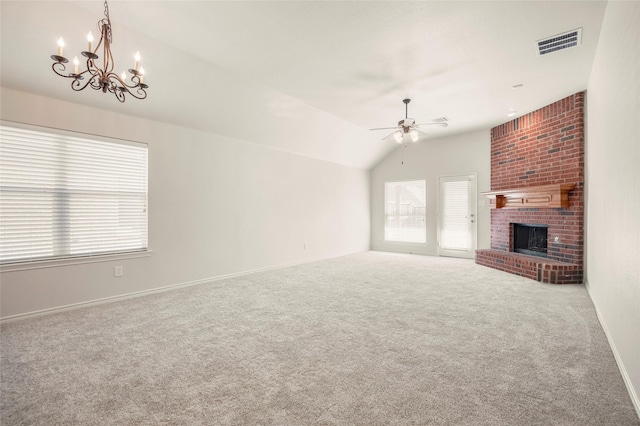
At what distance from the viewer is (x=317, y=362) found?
91.9 inches

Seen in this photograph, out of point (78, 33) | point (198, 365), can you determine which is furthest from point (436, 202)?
point (78, 33)

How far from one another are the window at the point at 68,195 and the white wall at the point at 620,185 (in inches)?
200

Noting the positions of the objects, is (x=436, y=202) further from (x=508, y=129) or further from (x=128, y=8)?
(x=128, y=8)

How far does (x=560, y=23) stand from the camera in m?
2.95

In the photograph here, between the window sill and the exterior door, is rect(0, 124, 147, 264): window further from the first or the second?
the exterior door

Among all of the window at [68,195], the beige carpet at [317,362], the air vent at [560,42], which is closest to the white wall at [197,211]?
the window at [68,195]

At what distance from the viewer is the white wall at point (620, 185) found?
1866 mm

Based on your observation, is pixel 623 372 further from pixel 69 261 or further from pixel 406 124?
pixel 69 261

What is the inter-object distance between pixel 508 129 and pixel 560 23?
360 centimetres

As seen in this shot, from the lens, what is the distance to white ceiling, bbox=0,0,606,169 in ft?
9.01

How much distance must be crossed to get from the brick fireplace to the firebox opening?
103 millimetres

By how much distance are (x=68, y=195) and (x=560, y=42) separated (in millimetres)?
5909

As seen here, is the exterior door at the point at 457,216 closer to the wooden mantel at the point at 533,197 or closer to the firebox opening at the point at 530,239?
the wooden mantel at the point at 533,197

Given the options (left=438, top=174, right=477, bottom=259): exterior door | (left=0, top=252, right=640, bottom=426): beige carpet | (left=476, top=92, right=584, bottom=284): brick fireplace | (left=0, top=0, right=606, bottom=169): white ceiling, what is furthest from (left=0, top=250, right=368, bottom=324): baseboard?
(left=476, top=92, right=584, bottom=284): brick fireplace
